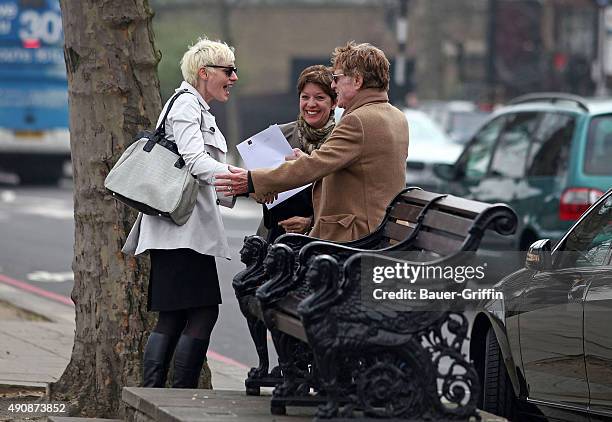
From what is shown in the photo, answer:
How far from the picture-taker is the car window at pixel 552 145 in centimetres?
1288

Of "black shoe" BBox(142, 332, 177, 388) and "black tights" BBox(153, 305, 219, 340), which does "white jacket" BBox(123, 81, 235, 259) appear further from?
"black shoe" BBox(142, 332, 177, 388)

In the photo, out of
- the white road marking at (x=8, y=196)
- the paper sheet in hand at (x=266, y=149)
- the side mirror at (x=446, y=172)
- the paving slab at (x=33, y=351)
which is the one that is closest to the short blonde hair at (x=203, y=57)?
the paper sheet in hand at (x=266, y=149)

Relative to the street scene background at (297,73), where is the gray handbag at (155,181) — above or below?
below

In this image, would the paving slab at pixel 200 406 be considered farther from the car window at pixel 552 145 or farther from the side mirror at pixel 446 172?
the side mirror at pixel 446 172

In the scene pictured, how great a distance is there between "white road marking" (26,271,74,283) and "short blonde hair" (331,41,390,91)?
9110 mm

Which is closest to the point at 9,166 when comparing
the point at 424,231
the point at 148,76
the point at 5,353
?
the point at 5,353

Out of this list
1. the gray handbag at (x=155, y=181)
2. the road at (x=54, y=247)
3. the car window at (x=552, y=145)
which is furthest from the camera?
the car window at (x=552, y=145)

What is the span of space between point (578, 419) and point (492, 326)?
78cm

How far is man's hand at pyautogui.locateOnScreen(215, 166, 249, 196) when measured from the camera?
20.6 feet

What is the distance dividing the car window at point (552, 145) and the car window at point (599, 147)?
0.65 feet

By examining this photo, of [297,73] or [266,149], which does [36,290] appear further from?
[297,73]

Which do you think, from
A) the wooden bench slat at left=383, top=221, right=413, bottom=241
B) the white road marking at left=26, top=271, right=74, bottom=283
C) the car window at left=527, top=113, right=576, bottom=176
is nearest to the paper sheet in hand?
the wooden bench slat at left=383, top=221, right=413, bottom=241

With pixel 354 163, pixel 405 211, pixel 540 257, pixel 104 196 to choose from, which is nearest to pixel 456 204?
pixel 405 211

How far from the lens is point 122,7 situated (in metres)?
7.25
